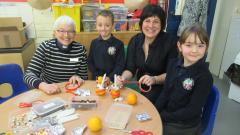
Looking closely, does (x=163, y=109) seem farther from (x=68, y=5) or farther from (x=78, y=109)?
(x=68, y=5)

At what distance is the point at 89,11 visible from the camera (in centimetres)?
293

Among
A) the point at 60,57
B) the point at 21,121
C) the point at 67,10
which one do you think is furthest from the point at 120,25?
the point at 21,121

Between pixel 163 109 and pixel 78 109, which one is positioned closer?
pixel 78 109

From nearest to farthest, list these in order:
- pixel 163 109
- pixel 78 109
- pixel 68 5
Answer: pixel 78 109 < pixel 163 109 < pixel 68 5

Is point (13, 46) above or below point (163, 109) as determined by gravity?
above

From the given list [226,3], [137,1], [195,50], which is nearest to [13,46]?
[137,1]

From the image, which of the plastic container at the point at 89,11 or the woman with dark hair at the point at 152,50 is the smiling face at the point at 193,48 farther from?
the plastic container at the point at 89,11

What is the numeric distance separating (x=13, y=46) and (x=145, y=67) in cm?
184

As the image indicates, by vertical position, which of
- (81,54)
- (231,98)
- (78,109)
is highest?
(81,54)

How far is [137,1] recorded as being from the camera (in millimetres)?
3000

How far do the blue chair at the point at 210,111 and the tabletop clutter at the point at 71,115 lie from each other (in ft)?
1.41

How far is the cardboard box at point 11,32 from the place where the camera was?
272 cm

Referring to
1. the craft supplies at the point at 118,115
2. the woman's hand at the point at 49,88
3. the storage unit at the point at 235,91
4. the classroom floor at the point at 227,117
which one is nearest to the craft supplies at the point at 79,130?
the craft supplies at the point at 118,115

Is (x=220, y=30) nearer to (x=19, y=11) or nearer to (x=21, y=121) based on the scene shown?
(x=19, y=11)
